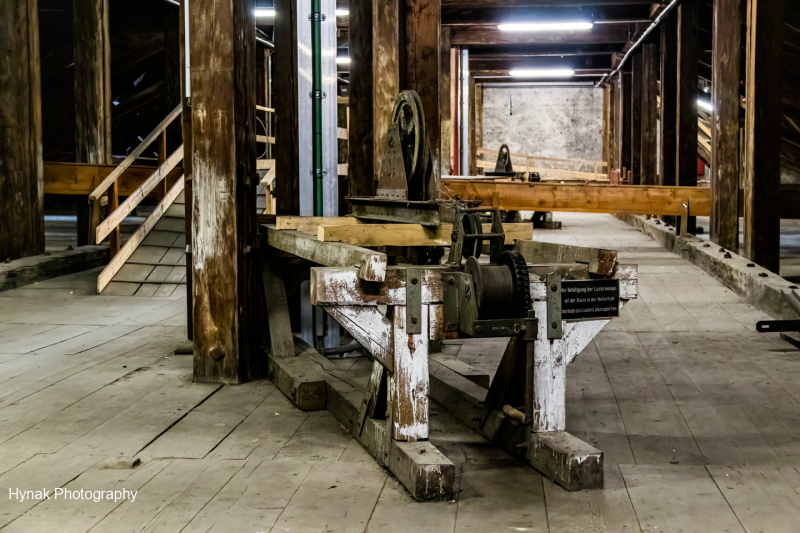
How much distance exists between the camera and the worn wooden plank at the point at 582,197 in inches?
422

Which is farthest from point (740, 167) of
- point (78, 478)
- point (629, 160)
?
point (629, 160)

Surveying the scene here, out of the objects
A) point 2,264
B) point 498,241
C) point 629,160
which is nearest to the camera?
point 498,241

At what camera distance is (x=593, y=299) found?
3.23 meters

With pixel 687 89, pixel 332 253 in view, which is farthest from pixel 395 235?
pixel 687 89

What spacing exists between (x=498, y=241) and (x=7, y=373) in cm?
305

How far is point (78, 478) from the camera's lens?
10.00 feet

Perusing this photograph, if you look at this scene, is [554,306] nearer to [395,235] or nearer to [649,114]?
[395,235]

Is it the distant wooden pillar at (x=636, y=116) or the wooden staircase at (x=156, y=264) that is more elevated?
the distant wooden pillar at (x=636, y=116)

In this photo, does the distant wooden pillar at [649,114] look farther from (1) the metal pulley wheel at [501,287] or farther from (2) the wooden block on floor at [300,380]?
(1) the metal pulley wheel at [501,287]

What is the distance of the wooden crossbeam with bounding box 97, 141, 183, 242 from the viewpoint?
8312 millimetres

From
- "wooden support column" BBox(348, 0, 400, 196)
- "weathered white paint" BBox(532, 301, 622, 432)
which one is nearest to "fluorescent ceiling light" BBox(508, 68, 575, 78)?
"wooden support column" BBox(348, 0, 400, 196)

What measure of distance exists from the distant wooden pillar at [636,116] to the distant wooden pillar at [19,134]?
11.6 metres

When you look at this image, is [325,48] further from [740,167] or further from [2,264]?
[740,167]

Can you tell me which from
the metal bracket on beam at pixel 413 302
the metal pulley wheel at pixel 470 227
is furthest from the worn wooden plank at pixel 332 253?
the metal pulley wheel at pixel 470 227
